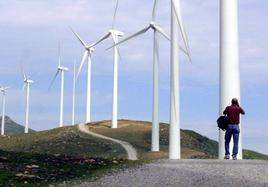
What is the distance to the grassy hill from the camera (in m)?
23.1

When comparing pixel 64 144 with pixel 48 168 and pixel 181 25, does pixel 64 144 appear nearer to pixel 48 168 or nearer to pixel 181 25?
pixel 181 25

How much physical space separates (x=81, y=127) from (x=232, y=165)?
275 feet

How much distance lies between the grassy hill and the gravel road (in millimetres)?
1624

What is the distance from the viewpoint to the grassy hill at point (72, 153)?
23.1 metres

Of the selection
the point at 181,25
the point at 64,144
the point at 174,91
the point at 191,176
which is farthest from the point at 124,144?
the point at 191,176

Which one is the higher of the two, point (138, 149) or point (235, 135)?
point (235, 135)

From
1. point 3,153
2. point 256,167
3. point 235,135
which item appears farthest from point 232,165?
point 3,153

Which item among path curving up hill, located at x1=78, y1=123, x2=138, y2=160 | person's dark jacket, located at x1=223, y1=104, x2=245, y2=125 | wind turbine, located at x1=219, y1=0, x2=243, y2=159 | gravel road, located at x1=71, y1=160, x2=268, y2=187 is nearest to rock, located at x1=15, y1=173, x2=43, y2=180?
gravel road, located at x1=71, y1=160, x2=268, y2=187

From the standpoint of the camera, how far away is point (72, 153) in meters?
74.1

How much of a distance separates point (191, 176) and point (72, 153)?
2149 inches

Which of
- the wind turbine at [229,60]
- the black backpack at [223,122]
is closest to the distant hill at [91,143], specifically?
the wind turbine at [229,60]

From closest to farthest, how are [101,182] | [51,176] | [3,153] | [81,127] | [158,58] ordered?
[101,182], [51,176], [3,153], [158,58], [81,127]

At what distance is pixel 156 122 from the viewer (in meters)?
59.9

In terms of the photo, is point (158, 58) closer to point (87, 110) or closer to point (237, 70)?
point (237, 70)
